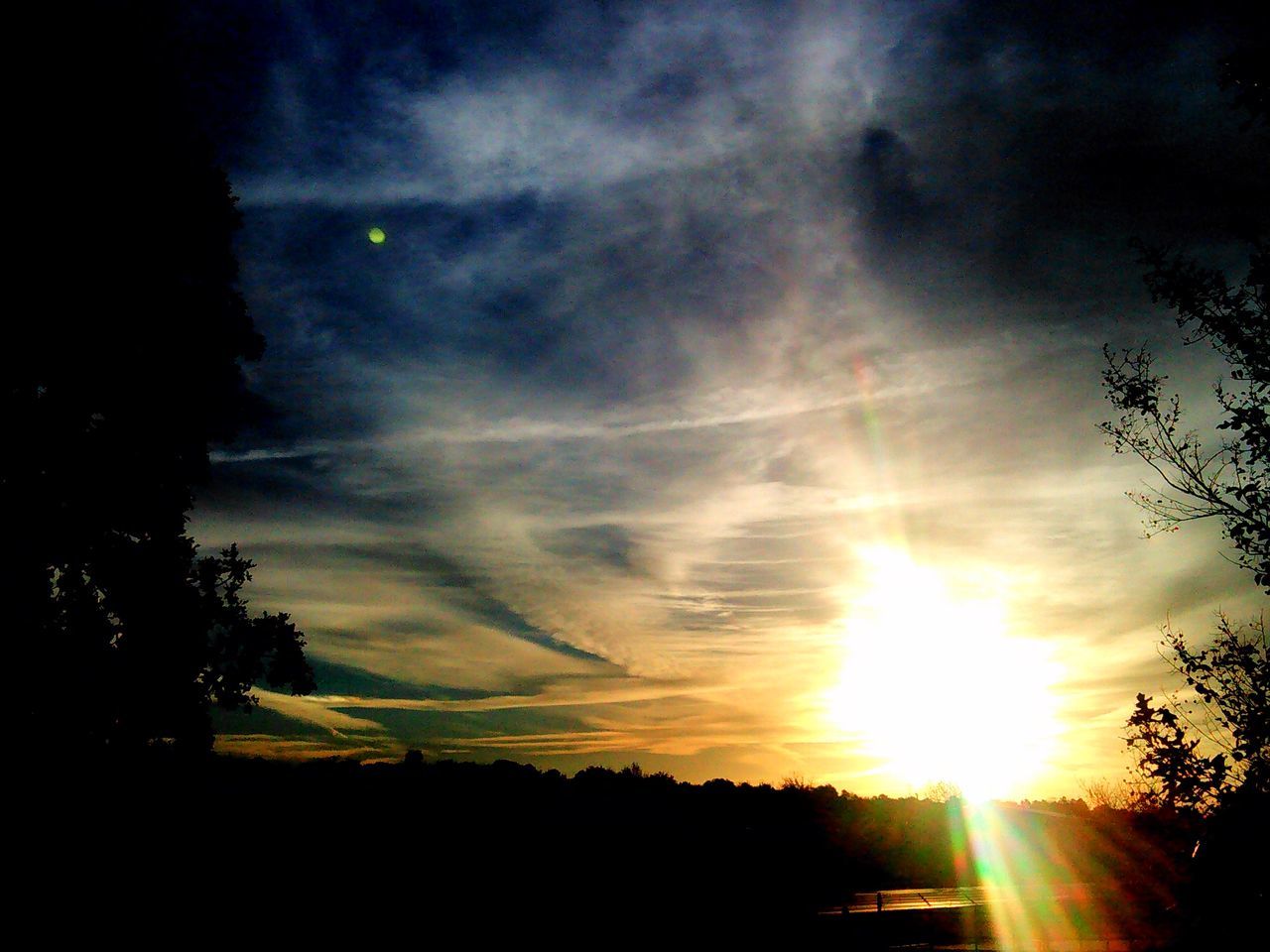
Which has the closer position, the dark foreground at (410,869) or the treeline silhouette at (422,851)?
the dark foreground at (410,869)

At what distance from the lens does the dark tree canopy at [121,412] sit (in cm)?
1225

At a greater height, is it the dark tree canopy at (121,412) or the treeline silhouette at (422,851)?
the dark tree canopy at (121,412)

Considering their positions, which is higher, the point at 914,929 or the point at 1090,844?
the point at 914,929

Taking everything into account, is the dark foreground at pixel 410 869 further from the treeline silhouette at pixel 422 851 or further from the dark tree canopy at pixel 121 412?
the dark tree canopy at pixel 121 412

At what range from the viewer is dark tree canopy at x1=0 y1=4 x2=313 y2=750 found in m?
12.2

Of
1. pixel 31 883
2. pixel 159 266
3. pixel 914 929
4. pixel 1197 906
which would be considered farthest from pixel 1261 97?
pixel 31 883

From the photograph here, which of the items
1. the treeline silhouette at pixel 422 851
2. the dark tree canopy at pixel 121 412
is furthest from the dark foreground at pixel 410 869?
the dark tree canopy at pixel 121 412

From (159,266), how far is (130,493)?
14.4ft

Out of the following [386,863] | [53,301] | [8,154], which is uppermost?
[8,154]

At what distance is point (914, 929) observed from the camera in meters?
14.8

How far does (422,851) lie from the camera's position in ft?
67.2

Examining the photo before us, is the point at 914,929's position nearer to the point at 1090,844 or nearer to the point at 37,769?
the point at 37,769

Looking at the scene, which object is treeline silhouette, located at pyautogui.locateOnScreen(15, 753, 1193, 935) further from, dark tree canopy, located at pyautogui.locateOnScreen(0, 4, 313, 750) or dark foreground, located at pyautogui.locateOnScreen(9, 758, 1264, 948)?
dark tree canopy, located at pyautogui.locateOnScreen(0, 4, 313, 750)

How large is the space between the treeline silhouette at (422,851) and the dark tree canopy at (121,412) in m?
1.64
